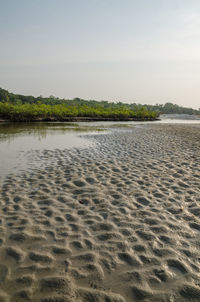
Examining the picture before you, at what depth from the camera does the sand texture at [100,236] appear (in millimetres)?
2773

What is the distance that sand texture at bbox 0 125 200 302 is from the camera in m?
2.77

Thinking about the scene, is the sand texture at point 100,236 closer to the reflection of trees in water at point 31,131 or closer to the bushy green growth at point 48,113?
the reflection of trees in water at point 31,131

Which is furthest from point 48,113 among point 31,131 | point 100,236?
point 100,236

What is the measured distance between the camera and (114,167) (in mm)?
8453

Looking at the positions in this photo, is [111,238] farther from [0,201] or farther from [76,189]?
[0,201]

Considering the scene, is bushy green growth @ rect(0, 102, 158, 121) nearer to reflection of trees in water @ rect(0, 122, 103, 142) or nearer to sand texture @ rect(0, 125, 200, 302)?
reflection of trees in water @ rect(0, 122, 103, 142)

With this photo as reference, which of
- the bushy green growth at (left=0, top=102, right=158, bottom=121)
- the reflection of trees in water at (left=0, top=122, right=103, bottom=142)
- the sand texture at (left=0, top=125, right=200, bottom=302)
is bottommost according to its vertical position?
the sand texture at (left=0, top=125, right=200, bottom=302)

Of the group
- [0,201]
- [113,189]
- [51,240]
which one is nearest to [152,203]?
[113,189]

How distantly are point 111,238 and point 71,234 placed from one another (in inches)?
28.8

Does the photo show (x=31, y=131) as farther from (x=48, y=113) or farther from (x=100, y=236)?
(x=100, y=236)

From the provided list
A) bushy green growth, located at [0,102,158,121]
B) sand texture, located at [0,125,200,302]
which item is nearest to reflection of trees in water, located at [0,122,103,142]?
bushy green growth, located at [0,102,158,121]

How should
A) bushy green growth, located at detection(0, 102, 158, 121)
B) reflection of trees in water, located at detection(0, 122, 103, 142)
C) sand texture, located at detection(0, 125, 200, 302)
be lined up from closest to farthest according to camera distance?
sand texture, located at detection(0, 125, 200, 302), reflection of trees in water, located at detection(0, 122, 103, 142), bushy green growth, located at detection(0, 102, 158, 121)

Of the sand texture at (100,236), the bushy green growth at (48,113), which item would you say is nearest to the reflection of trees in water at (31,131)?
the bushy green growth at (48,113)

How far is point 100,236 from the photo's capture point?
3947 mm
